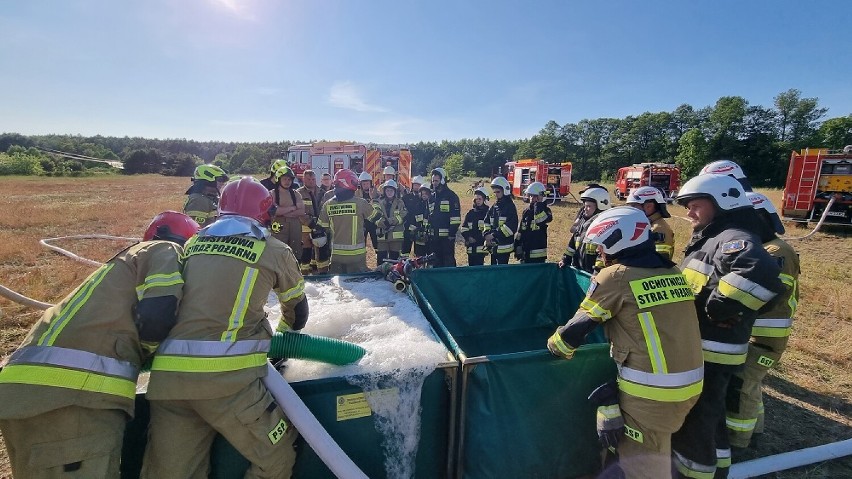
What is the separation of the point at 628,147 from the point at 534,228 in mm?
71094

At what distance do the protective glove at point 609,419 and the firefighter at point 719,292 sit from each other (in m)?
0.56

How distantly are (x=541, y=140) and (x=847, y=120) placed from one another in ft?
130

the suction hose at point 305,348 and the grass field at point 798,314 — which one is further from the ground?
the suction hose at point 305,348

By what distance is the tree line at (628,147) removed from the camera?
50938 mm

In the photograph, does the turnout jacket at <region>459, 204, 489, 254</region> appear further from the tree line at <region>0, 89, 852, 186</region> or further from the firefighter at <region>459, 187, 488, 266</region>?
the tree line at <region>0, 89, 852, 186</region>

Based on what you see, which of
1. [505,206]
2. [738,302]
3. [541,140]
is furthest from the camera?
[541,140]

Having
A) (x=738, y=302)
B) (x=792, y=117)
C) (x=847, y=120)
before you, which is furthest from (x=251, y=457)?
(x=792, y=117)

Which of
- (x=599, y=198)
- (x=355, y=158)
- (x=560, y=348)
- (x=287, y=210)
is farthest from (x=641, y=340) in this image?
(x=355, y=158)

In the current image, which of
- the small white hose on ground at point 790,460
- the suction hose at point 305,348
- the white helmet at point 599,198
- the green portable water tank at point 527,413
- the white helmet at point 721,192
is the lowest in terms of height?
the small white hose on ground at point 790,460

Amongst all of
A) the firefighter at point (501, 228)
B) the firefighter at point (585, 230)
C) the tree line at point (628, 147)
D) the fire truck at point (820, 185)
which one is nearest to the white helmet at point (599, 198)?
the firefighter at point (585, 230)

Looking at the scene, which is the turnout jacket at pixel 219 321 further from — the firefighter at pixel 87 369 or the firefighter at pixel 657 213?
the firefighter at pixel 657 213

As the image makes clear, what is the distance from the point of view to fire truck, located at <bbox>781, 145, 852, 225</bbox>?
41.0 ft

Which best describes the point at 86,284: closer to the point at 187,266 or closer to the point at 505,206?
the point at 187,266

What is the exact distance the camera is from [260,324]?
2.18 m
